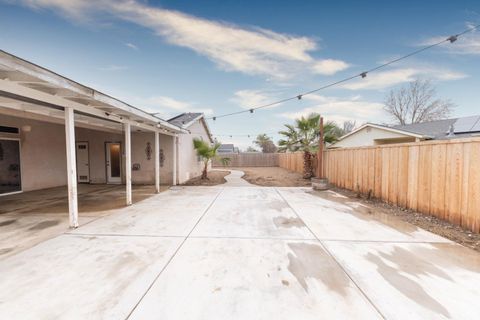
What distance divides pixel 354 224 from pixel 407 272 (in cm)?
174

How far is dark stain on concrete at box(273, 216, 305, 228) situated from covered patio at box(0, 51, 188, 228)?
3955 millimetres

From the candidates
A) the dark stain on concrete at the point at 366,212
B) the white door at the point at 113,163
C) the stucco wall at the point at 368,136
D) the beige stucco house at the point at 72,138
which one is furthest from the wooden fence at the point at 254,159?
the dark stain on concrete at the point at 366,212

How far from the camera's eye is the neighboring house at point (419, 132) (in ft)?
35.8

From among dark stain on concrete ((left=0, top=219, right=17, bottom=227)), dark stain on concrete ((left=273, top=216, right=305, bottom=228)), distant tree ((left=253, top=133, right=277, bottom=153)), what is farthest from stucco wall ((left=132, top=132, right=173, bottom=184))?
distant tree ((left=253, top=133, right=277, bottom=153))

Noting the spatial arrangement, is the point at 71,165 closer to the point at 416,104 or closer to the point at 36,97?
the point at 36,97

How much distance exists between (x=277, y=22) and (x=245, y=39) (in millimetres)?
1480

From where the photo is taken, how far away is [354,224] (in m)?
3.98

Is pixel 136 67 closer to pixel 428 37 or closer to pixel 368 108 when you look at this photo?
pixel 428 37

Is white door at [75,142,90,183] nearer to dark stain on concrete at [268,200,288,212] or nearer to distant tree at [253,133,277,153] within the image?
dark stain on concrete at [268,200,288,212]

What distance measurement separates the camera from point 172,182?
30.9 feet

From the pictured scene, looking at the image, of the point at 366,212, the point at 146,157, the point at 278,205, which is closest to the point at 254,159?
the point at 146,157

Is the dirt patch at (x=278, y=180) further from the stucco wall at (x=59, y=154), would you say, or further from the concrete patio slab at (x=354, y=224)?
the stucco wall at (x=59, y=154)

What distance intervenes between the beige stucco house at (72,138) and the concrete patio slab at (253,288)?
300 centimetres

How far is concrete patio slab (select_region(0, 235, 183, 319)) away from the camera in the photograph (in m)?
1.70
